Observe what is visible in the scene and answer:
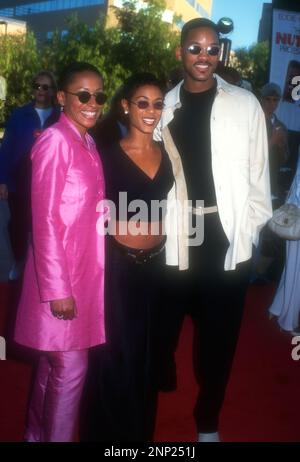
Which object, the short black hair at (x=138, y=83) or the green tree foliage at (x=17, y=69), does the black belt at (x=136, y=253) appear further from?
the green tree foliage at (x=17, y=69)

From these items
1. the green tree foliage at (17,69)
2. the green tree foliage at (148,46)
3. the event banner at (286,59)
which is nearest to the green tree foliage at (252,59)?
the green tree foliage at (148,46)

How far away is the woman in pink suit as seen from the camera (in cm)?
233

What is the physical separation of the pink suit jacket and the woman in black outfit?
8 cm

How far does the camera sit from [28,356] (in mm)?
4066

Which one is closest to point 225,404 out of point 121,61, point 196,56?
point 196,56

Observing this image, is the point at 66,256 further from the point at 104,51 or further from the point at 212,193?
the point at 104,51

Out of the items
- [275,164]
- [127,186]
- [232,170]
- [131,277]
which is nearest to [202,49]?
[232,170]

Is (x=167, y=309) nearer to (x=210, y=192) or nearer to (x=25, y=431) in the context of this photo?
(x=210, y=192)

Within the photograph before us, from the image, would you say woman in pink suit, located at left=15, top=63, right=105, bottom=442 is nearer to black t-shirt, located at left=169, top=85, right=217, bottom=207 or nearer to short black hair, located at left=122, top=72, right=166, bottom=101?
short black hair, located at left=122, top=72, right=166, bottom=101

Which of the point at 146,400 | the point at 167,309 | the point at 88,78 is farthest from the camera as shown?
the point at 167,309

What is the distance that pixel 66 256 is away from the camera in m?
2.40

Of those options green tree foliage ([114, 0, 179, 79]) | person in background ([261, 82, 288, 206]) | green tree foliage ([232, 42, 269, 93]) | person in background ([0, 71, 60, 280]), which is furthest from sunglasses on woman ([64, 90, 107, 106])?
green tree foliage ([232, 42, 269, 93])

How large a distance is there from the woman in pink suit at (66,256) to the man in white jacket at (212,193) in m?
0.59

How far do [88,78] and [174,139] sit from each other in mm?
650
